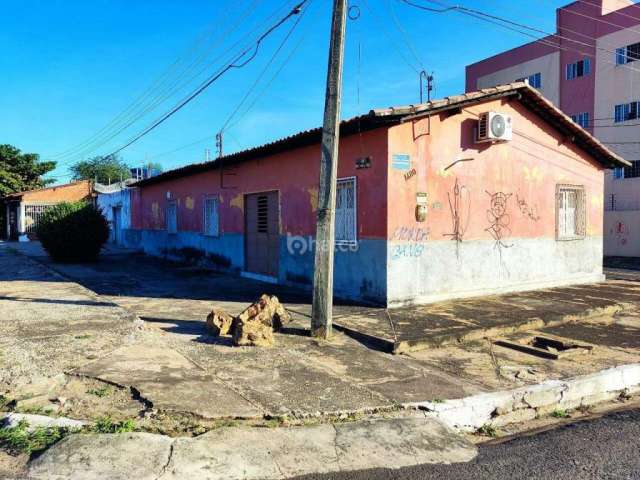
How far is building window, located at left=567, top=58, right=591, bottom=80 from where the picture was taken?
1102 inches

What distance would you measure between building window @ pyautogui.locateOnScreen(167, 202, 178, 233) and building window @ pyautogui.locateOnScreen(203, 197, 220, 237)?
3.09 m

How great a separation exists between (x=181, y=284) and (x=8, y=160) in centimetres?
3103

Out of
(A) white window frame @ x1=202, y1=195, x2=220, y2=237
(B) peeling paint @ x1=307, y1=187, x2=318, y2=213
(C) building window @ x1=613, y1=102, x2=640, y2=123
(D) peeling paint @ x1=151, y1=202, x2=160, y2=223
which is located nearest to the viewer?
(B) peeling paint @ x1=307, y1=187, x2=318, y2=213

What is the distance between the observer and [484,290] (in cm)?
991

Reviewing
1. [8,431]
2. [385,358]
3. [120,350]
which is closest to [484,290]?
[385,358]

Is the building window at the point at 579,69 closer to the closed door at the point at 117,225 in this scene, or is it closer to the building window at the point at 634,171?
the building window at the point at 634,171

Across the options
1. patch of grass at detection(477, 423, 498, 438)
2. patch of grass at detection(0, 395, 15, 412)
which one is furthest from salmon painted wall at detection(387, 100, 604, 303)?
patch of grass at detection(0, 395, 15, 412)

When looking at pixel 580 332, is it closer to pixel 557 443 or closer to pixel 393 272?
pixel 393 272

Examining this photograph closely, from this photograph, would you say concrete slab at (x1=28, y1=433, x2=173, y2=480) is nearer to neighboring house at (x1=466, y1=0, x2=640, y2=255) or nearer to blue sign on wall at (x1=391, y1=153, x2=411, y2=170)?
blue sign on wall at (x1=391, y1=153, x2=411, y2=170)

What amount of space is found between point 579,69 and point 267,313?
28.6 meters

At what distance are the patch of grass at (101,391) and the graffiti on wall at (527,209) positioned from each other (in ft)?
28.4

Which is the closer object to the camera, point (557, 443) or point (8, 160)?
point (557, 443)

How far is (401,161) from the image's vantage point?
339 inches

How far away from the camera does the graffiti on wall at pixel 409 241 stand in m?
8.59
